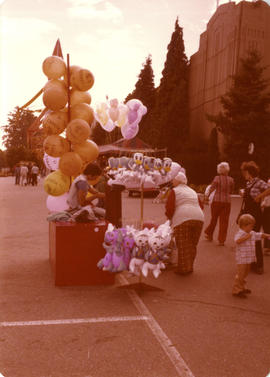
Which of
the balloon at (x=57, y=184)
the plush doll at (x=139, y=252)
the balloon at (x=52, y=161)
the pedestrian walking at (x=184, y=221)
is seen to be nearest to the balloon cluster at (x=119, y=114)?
the balloon at (x=52, y=161)

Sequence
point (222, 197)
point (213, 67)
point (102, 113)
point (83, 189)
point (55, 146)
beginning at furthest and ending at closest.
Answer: point (213, 67) → point (222, 197) → point (102, 113) → point (55, 146) → point (83, 189)

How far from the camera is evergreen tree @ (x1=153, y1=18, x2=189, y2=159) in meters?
29.6

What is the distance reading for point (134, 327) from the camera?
4148mm

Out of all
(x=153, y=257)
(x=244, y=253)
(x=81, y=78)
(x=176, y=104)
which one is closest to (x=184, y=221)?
(x=244, y=253)

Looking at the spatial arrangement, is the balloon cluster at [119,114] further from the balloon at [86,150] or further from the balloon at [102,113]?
the balloon at [86,150]

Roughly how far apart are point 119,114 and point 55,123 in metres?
1.03

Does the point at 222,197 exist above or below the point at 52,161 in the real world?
below

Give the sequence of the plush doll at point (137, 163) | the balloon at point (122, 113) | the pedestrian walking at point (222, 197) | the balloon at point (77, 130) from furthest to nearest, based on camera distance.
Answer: the pedestrian walking at point (222, 197) < the balloon at point (122, 113) < the balloon at point (77, 130) < the plush doll at point (137, 163)

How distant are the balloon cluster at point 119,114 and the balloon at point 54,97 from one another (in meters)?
0.61

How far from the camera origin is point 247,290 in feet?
17.5

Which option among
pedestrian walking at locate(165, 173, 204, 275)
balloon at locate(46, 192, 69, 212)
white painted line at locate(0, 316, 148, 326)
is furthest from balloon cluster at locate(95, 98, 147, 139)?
white painted line at locate(0, 316, 148, 326)

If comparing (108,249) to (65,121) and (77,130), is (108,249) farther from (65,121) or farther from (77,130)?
(65,121)

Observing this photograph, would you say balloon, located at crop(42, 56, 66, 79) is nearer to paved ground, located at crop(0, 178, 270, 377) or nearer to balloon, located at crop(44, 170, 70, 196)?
balloon, located at crop(44, 170, 70, 196)

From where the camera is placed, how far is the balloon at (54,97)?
6102 mm
